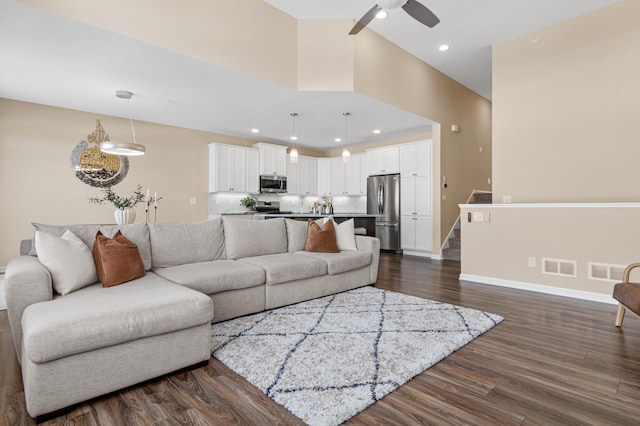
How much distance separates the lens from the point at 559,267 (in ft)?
13.1

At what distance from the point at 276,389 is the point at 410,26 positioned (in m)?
4.93

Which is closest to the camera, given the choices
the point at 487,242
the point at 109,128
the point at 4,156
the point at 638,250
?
the point at 638,250

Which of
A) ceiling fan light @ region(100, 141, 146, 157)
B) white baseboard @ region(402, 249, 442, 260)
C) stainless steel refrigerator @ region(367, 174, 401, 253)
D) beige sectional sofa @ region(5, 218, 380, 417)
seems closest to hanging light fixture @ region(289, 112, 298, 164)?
stainless steel refrigerator @ region(367, 174, 401, 253)

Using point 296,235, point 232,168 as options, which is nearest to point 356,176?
point 232,168

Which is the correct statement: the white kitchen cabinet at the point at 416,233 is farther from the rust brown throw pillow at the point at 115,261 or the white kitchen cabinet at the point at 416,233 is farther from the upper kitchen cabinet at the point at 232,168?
the rust brown throw pillow at the point at 115,261

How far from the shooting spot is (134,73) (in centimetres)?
418

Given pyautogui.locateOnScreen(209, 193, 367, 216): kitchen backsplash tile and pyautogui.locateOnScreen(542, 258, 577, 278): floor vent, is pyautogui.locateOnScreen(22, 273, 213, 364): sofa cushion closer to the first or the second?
pyautogui.locateOnScreen(542, 258, 577, 278): floor vent

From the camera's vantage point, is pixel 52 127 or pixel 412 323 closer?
pixel 412 323

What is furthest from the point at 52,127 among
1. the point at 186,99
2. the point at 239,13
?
the point at 239,13

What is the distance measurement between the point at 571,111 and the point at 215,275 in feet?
15.9

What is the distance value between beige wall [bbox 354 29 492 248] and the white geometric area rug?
3.22 metres

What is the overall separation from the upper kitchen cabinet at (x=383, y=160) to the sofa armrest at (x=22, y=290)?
6698mm

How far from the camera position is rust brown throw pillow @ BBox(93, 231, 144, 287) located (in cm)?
242

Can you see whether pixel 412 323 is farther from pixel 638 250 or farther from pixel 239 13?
pixel 239 13
